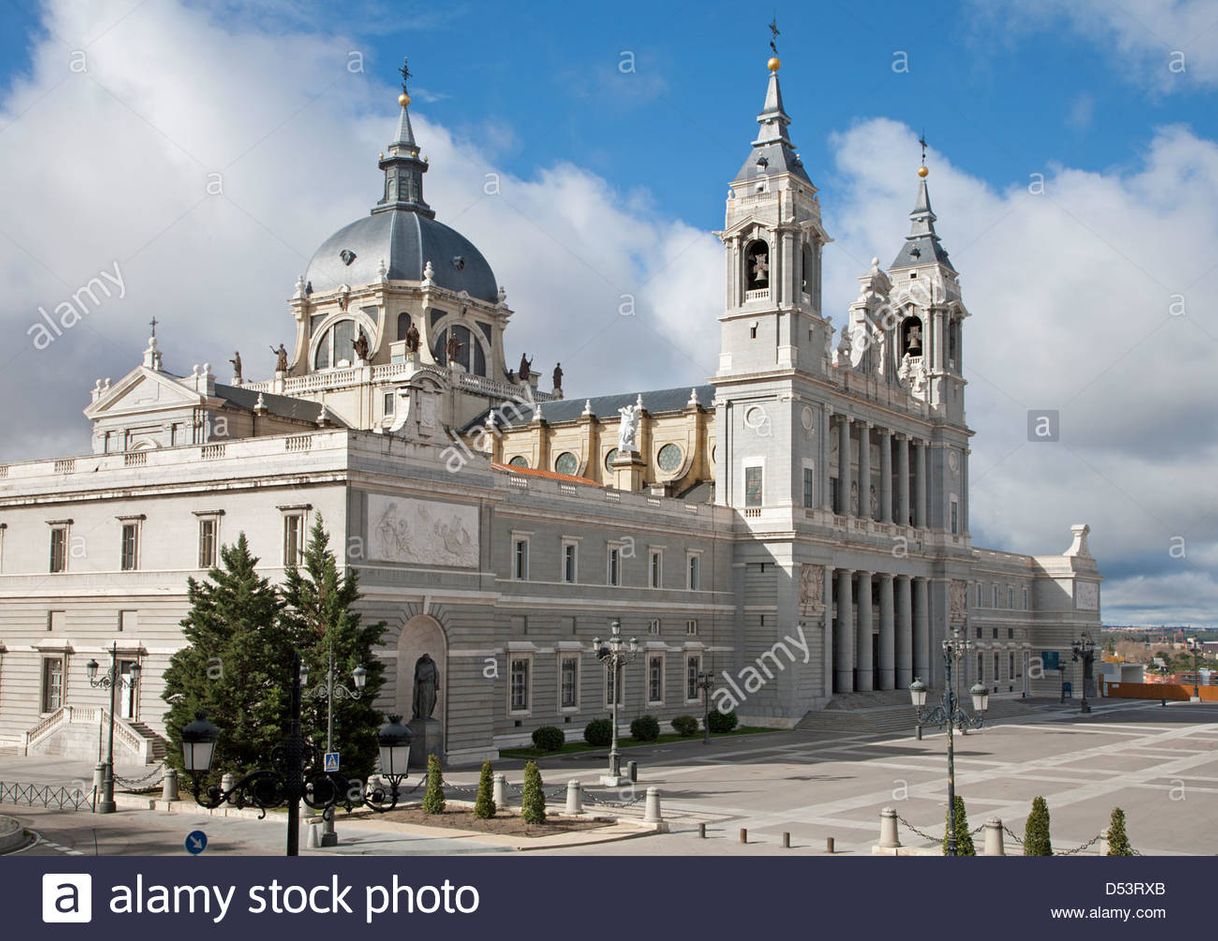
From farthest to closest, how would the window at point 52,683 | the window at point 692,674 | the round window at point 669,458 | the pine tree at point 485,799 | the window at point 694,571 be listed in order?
the round window at point 669,458 → the window at point 694,571 → the window at point 692,674 → the window at point 52,683 → the pine tree at point 485,799

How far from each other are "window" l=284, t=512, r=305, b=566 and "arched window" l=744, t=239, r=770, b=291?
3427 centimetres

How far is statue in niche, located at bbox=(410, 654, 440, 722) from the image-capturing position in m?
47.1

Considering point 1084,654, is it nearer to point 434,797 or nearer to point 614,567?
point 614,567

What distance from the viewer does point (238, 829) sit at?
33406mm

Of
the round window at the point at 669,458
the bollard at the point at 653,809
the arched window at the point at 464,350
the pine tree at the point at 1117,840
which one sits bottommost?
the bollard at the point at 653,809

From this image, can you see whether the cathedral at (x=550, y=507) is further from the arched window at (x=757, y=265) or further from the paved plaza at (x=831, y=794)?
the paved plaza at (x=831, y=794)

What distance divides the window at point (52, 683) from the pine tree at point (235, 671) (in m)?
12.9

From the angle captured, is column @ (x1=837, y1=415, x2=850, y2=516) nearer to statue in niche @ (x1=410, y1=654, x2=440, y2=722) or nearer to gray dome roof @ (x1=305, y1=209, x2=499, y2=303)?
gray dome roof @ (x1=305, y1=209, x2=499, y2=303)

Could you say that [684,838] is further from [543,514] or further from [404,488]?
[543,514]

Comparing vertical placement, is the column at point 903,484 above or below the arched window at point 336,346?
below

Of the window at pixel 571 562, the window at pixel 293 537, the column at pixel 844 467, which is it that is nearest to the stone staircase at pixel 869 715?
the column at pixel 844 467

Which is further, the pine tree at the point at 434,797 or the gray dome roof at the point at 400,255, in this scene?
the gray dome roof at the point at 400,255

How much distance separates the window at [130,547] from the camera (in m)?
49.4
